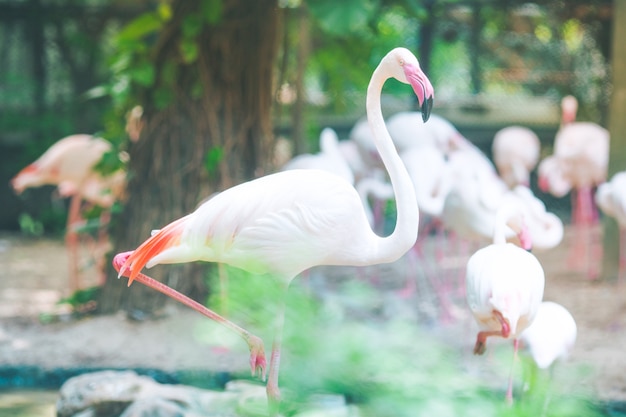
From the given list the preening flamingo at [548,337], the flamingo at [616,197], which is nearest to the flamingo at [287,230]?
the preening flamingo at [548,337]

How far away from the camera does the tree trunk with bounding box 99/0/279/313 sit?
5.41 metres

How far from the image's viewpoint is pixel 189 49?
5.19 m

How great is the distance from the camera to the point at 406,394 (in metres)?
3.07

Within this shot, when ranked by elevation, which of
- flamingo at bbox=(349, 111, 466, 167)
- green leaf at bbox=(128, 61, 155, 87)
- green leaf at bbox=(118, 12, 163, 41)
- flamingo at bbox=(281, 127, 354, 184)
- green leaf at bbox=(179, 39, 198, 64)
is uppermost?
green leaf at bbox=(118, 12, 163, 41)

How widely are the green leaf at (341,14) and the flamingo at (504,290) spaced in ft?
6.01

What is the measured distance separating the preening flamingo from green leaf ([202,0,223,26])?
93.5 inches

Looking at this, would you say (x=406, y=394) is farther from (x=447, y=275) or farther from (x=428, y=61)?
(x=428, y=61)

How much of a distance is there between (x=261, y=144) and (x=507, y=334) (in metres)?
2.62

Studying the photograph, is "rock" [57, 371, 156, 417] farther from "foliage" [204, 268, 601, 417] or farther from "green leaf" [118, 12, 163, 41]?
"green leaf" [118, 12, 163, 41]

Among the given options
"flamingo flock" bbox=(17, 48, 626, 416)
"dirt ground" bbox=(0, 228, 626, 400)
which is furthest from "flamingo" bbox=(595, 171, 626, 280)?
"flamingo flock" bbox=(17, 48, 626, 416)

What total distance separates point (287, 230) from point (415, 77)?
0.63 meters

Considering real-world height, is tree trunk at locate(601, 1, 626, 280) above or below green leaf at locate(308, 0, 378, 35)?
below

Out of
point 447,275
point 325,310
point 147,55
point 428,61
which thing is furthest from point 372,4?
point 428,61

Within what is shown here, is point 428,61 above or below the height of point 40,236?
above
